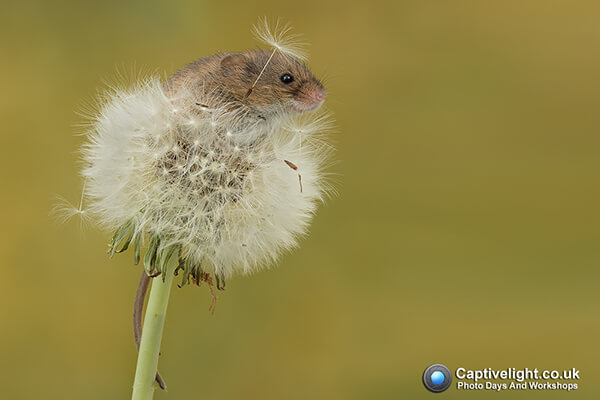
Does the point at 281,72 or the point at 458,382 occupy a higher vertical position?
the point at 281,72

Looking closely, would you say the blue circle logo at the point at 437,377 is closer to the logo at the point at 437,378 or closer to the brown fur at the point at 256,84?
the logo at the point at 437,378

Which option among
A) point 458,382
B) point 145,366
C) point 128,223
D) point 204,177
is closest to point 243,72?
point 204,177

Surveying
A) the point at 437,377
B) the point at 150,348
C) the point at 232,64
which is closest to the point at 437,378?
the point at 437,377

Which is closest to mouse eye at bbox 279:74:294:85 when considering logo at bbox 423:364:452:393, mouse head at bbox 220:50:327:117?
mouse head at bbox 220:50:327:117

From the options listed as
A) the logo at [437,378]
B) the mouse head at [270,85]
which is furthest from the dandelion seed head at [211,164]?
the logo at [437,378]

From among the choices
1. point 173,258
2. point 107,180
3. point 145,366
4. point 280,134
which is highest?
point 280,134

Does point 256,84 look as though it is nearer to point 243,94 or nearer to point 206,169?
point 243,94

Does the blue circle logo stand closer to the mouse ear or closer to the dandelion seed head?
the dandelion seed head

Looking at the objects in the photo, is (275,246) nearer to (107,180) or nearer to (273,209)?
(273,209)
